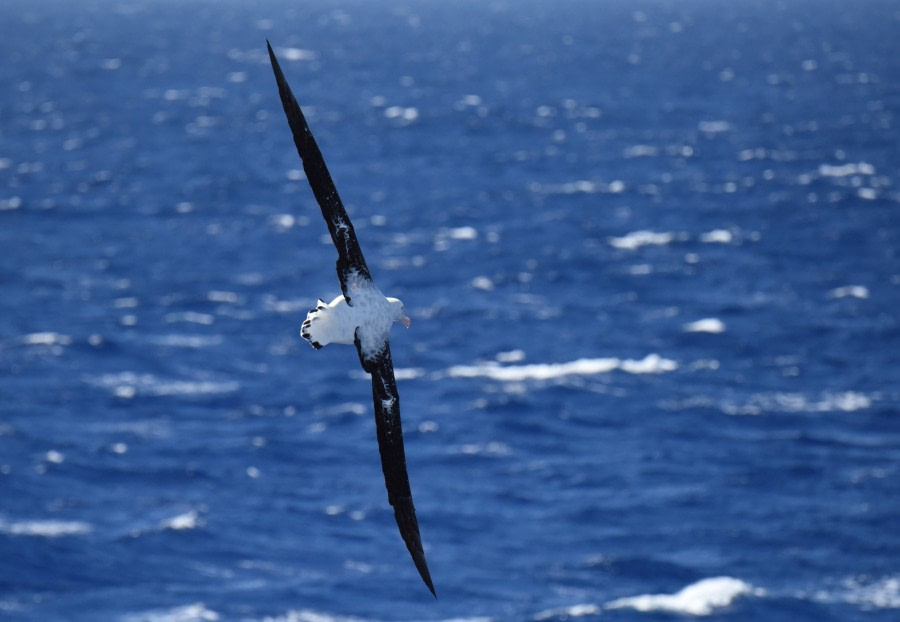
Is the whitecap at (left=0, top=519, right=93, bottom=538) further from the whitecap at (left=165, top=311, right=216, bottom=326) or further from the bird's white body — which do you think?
the bird's white body

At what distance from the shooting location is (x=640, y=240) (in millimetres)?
73312

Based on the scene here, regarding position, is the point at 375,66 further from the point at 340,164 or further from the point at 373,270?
the point at 373,270

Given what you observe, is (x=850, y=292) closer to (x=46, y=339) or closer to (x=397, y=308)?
(x=46, y=339)

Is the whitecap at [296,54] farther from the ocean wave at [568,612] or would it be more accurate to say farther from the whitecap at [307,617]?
the ocean wave at [568,612]

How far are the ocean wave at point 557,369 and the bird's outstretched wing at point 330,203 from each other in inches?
1455

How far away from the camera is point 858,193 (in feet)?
279

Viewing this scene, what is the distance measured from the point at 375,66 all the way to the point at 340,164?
75493mm

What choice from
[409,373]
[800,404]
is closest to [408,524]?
[409,373]

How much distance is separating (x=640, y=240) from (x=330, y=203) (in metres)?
59.2

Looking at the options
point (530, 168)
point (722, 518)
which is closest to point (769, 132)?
point (530, 168)

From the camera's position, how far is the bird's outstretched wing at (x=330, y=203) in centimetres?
1491

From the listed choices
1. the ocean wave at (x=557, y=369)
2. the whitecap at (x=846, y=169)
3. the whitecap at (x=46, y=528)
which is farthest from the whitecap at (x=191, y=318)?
the whitecap at (x=846, y=169)

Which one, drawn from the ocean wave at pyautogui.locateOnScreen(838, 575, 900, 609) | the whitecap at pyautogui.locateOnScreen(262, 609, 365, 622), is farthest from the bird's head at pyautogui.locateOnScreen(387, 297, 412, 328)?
the ocean wave at pyautogui.locateOnScreen(838, 575, 900, 609)

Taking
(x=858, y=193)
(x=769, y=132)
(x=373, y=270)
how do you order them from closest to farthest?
1. (x=373, y=270)
2. (x=858, y=193)
3. (x=769, y=132)
